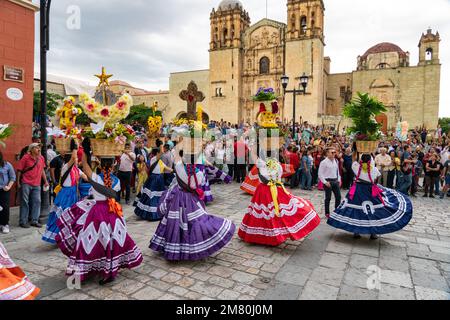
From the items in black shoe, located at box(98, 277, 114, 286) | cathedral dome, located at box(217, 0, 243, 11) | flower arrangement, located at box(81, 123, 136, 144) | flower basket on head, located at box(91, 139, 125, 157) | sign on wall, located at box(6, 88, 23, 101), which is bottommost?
black shoe, located at box(98, 277, 114, 286)

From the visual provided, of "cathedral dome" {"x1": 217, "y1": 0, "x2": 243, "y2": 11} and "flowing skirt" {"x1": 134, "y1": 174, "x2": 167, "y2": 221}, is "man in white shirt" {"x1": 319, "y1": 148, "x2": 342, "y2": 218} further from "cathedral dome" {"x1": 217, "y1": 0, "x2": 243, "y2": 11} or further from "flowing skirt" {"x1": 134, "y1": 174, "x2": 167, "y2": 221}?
"cathedral dome" {"x1": 217, "y1": 0, "x2": 243, "y2": 11}

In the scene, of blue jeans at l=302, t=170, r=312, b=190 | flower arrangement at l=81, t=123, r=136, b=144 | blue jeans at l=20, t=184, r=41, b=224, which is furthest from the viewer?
blue jeans at l=302, t=170, r=312, b=190

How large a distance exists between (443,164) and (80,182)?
43.3ft

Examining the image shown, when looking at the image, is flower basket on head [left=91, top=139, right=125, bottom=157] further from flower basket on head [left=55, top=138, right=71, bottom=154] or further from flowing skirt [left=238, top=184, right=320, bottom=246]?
flowing skirt [left=238, top=184, right=320, bottom=246]

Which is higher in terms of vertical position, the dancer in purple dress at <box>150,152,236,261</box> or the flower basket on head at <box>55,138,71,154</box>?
the flower basket on head at <box>55,138,71,154</box>

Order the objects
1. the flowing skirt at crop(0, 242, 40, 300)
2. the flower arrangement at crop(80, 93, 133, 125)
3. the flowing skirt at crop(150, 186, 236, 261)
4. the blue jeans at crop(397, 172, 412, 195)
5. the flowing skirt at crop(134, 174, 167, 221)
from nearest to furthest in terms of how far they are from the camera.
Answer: the flowing skirt at crop(0, 242, 40, 300)
the flower arrangement at crop(80, 93, 133, 125)
the flowing skirt at crop(150, 186, 236, 261)
the flowing skirt at crop(134, 174, 167, 221)
the blue jeans at crop(397, 172, 412, 195)

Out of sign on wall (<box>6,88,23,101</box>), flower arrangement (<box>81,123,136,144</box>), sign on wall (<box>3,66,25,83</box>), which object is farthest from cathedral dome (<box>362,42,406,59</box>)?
flower arrangement (<box>81,123,136,144</box>)

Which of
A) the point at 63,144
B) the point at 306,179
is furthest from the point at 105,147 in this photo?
the point at 306,179

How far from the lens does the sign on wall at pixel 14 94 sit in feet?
27.0

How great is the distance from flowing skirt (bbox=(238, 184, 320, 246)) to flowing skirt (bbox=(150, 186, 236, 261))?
0.86 m

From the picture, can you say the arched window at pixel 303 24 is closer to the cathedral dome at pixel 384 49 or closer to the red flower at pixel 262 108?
the cathedral dome at pixel 384 49

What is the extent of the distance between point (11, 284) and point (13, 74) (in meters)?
7.33

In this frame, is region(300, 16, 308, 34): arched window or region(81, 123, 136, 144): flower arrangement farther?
region(300, 16, 308, 34): arched window

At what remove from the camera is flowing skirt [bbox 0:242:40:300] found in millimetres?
2715
